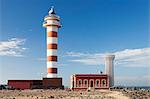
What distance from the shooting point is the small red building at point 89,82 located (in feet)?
166

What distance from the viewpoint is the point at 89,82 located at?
1991 inches

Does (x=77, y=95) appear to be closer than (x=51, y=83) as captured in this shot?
Yes

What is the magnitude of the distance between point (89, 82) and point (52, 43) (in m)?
8.45

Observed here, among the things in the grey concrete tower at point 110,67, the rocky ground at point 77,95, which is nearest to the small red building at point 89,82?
the grey concrete tower at point 110,67

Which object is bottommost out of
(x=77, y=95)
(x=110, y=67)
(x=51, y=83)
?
(x=77, y=95)

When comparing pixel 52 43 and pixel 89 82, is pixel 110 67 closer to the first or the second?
pixel 89 82

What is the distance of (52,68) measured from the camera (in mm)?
50719

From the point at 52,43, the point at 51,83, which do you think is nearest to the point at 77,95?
the point at 51,83

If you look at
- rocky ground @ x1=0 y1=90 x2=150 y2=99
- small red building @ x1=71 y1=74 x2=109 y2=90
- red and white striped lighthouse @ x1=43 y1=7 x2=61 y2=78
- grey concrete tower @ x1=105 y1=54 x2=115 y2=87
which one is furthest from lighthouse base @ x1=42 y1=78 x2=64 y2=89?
rocky ground @ x1=0 y1=90 x2=150 y2=99

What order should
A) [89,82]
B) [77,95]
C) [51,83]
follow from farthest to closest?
[51,83]
[89,82]
[77,95]

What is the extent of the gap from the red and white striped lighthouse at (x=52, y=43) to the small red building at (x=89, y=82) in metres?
3.61

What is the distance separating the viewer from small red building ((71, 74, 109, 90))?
1988 inches

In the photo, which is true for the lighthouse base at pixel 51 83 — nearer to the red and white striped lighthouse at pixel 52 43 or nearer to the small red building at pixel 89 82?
the red and white striped lighthouse at pixel 52 43

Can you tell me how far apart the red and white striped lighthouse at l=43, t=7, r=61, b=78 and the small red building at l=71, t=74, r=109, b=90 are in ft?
11.9
